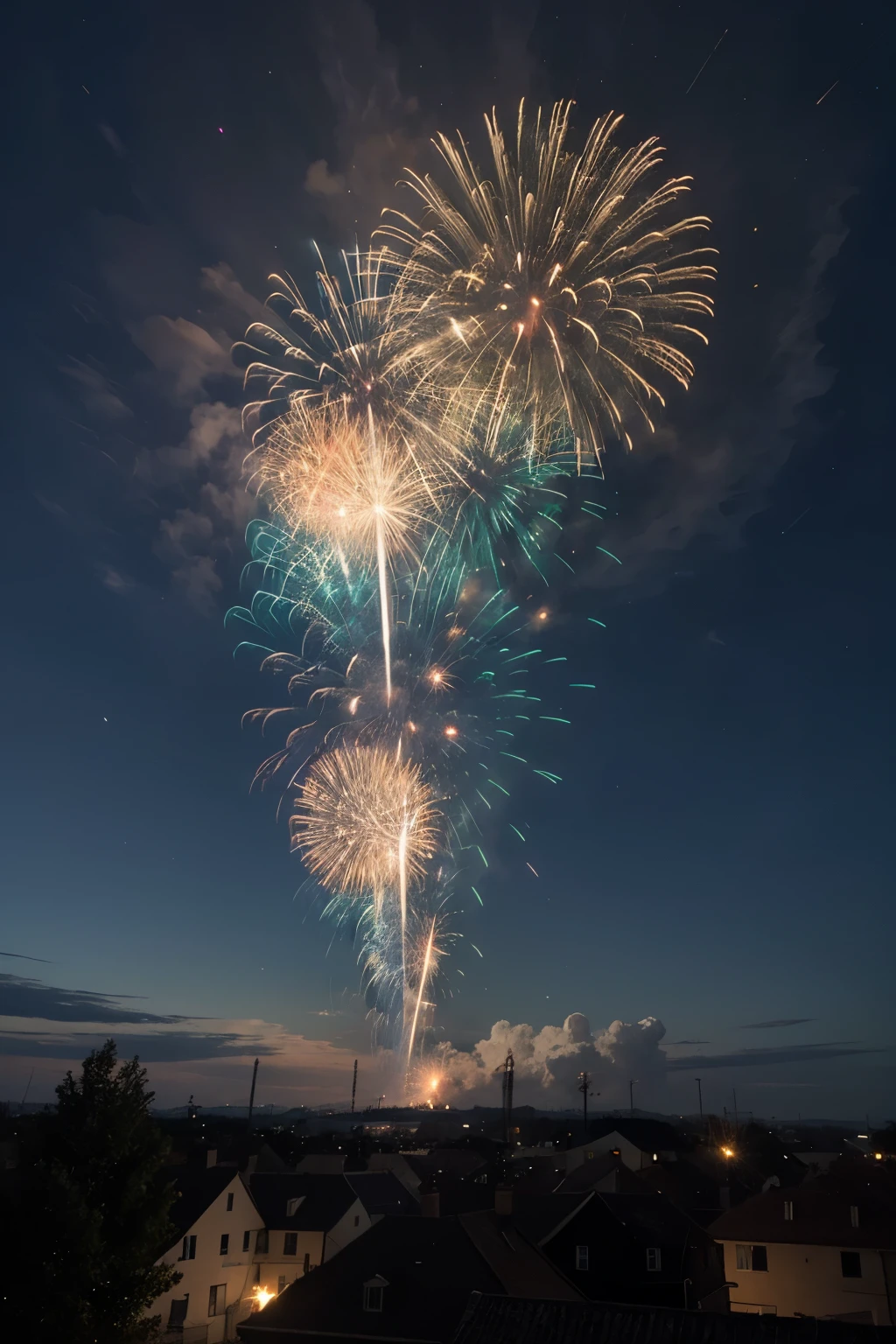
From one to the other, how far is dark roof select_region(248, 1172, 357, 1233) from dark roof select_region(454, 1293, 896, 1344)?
3017 centimetres

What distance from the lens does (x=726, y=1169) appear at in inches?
3752

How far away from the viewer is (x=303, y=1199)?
158 ft

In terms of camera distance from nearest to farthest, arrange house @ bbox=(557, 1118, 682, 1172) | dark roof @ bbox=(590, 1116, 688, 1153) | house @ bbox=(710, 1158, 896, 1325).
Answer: house @ bbox=(710, 1158, 896, 1325), house @ bbox=(557, 1118, 682, 1172), dark roof @ bbox=(590, 1116, 688, 1153)

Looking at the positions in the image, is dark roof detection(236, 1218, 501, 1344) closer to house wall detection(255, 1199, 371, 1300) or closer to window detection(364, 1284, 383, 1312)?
window detection(364, 1284, 383, 1312)

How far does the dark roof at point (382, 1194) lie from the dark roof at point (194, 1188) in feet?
33.5

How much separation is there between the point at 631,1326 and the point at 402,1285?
495 inches

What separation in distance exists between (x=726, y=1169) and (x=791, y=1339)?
9175 centimetres

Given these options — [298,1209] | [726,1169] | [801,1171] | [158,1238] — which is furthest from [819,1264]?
[801,1171]

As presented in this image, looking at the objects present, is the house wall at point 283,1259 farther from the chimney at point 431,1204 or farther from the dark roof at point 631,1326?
the dark roof at point 631,1326

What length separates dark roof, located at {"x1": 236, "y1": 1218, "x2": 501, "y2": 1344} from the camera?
26.6m

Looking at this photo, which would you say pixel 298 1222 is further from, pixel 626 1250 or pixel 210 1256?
pixel 626 1250

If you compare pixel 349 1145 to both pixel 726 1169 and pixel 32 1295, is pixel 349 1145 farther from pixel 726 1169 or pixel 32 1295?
pixel 32 1295

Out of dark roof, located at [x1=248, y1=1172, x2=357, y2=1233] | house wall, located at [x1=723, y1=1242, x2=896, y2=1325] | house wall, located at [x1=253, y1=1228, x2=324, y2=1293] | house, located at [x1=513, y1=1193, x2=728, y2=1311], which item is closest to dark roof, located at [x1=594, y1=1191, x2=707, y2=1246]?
house, located at [x1=513, y1=1193, x2=728, y2=1311]

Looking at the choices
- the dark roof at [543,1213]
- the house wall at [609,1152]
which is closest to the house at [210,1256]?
the dark roof at [543,1213]
